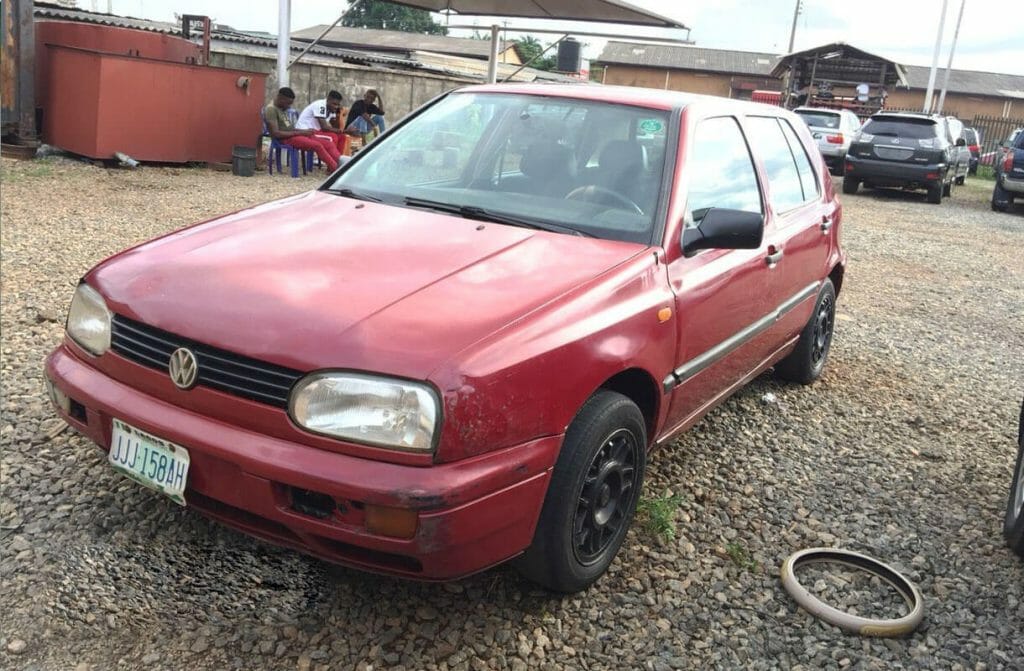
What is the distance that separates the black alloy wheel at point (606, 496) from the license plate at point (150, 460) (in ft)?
3.68

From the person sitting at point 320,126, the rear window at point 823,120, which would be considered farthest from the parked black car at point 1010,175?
the person sitting at point 320,126

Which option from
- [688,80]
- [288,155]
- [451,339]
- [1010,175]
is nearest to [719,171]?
[451,339]

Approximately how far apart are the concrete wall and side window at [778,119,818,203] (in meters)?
12.3

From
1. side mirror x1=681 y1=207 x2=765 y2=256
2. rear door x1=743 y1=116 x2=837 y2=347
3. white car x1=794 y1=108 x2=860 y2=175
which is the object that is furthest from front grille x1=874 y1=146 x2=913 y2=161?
side mirror x1=681 y1=207 x2=765 y2=256

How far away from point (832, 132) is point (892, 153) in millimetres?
3591

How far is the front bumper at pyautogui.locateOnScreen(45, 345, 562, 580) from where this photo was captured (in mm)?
2131

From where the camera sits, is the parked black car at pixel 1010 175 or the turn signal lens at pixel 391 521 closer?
the turn signal lens at pixel 391 521

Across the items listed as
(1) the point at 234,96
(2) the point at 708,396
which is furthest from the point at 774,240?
(1) the point at 234,96

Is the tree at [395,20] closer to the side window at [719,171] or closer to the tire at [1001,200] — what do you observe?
the tire at [1001,200]

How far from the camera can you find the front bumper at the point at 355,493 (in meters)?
2.13

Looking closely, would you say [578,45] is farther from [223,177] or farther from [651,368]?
[651,368]

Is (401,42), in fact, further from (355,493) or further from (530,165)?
(355,493)

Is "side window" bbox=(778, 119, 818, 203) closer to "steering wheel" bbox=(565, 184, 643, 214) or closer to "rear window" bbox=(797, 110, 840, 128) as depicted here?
"steering wheel" bbox=(565, 184, 643, 214)

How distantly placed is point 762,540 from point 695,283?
1.03 m
